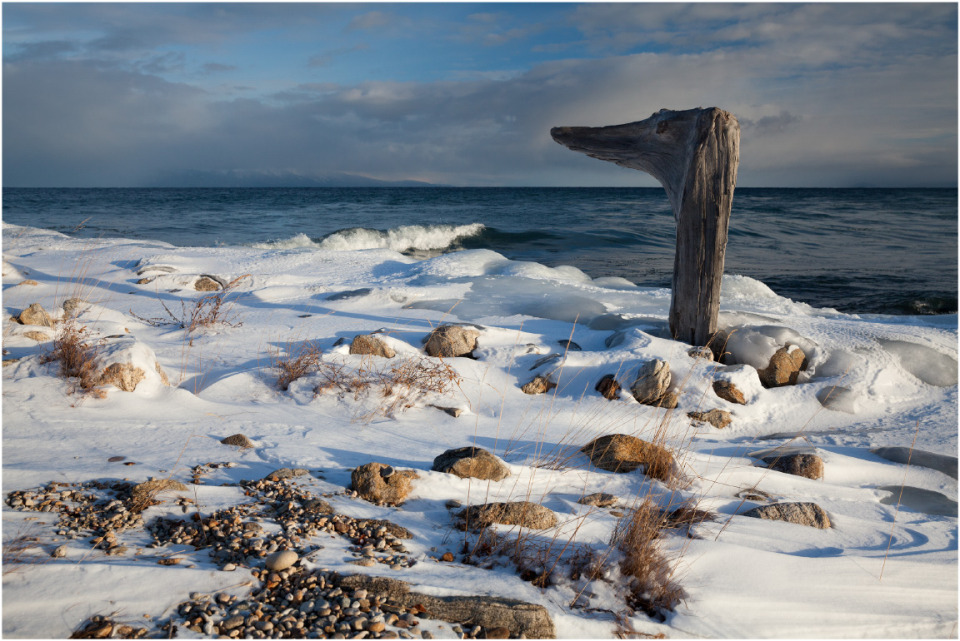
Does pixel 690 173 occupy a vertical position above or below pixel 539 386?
above

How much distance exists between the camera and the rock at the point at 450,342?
215 inches

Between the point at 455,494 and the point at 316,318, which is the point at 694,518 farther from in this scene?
the point at 316,318

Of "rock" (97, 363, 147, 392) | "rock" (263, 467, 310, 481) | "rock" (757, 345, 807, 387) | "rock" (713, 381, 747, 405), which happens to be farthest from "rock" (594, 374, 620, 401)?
"rock" (97, 363, 147, 392)

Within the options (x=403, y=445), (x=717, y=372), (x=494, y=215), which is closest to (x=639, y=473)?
(x=403, y=445)

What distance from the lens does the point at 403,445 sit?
360 centimetres

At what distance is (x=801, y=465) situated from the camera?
3580 mm

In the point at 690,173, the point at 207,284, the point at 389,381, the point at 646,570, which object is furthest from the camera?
the point at 207,284

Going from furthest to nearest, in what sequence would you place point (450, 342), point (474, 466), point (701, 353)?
point (450, 342), point (701, 353), point (474, 466)

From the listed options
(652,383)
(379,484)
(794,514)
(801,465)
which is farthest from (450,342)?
(794,514)

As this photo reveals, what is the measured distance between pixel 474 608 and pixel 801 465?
273 centimetres

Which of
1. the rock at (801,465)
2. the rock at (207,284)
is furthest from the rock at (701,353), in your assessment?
the rock at (207,284)

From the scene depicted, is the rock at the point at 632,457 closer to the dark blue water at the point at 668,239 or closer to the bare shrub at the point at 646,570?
the bare shrub at the point at 646,570

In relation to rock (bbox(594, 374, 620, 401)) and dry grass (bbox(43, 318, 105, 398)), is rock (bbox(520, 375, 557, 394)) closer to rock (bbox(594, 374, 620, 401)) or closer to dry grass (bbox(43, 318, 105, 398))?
rock (bbox(594, 374, 620, 401))

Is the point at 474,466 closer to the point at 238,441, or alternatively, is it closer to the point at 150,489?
→ the point at 238,441
